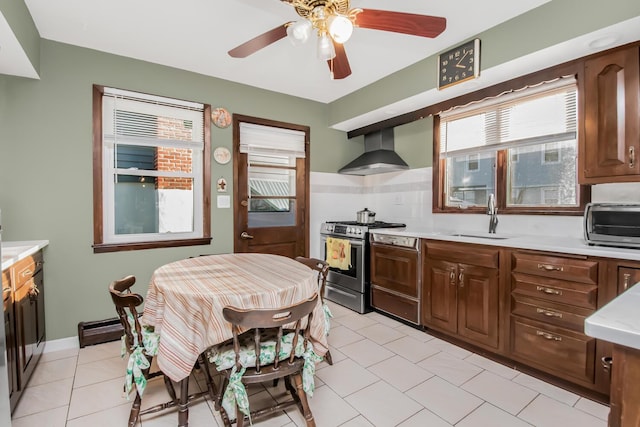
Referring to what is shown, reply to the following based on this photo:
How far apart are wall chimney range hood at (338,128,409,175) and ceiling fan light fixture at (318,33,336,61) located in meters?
2.07

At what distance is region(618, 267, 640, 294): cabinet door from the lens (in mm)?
1786

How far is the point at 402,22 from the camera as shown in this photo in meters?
1.68

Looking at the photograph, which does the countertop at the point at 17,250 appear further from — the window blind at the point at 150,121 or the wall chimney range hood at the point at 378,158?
the wall chimney range hood at the point at 378,158

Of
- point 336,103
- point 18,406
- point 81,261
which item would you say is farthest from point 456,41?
point 18,406

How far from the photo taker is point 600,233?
6.77 ft

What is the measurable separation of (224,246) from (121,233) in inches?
38.6

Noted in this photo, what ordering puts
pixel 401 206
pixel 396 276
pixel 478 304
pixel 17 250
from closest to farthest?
pixel 17 250, pixel 478 304, pixel 396 276, pixel 401 206

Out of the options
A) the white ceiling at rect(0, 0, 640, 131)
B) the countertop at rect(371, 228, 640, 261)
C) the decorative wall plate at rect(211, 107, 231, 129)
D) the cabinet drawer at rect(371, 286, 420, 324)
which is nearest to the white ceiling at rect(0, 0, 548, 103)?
the white ceiling at rect(0, 0, 640, 131)

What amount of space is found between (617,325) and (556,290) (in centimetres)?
169

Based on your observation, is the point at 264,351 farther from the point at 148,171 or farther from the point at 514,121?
the point at 514,121

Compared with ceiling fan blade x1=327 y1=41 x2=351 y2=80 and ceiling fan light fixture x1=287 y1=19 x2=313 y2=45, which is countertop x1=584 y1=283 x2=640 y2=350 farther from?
ceiling fan blade x1=327 y1=41 x2=351 y2=80

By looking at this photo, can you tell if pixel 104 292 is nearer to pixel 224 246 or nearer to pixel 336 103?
pixel 224 246

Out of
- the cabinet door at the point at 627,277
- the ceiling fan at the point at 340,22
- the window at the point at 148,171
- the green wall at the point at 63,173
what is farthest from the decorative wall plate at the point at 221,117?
the cabinet door at the point at 627,277

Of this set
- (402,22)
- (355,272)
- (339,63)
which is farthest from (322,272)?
(402,22)
